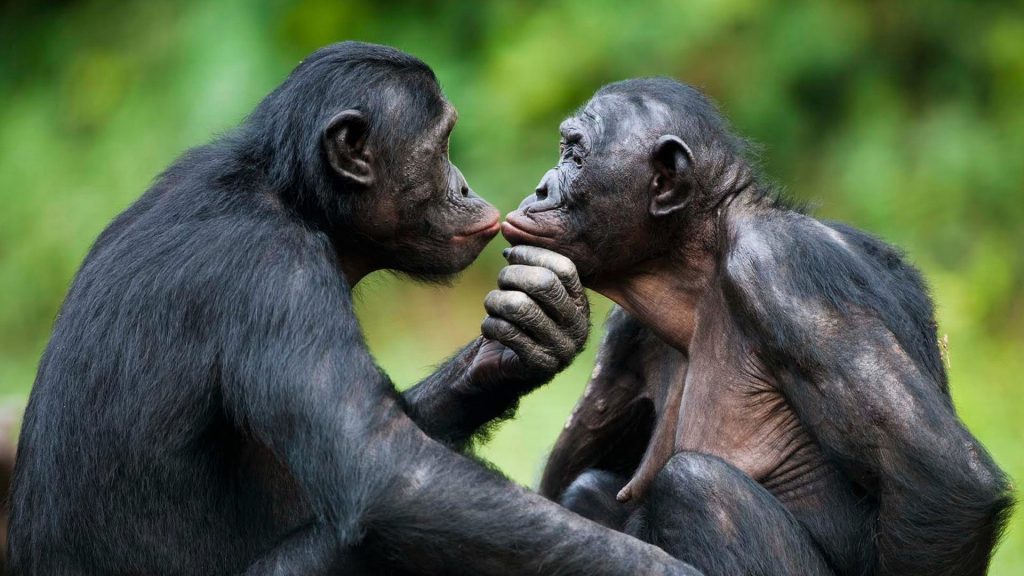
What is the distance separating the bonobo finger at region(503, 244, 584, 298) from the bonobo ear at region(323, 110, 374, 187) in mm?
602

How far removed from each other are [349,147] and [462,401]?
1.12 meters

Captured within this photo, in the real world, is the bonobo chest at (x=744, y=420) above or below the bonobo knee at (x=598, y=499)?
above

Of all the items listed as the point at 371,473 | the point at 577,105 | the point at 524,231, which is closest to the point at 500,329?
the point at 524,231

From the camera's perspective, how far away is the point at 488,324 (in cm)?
473

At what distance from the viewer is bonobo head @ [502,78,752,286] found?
Result: 5191mm

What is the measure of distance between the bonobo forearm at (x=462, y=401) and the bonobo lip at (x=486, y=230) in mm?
440

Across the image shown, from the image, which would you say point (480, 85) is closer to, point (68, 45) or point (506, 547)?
point (68, 45)

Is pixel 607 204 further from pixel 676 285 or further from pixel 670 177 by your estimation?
pixel 676 285

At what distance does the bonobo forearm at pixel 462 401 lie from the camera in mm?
5332

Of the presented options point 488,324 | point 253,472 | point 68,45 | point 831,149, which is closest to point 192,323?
point 253,472

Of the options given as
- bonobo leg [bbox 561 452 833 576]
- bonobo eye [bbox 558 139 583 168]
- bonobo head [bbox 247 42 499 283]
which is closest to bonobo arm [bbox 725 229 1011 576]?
→ bonobo leg [bbox 561 452 833 576]

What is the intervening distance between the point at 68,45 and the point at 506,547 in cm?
955

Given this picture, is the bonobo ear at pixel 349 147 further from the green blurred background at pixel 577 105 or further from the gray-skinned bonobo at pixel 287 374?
the green blurred background at pixel 577 105

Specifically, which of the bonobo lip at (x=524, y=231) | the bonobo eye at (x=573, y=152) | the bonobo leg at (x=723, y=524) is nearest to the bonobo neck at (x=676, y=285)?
the bonobo lip at (x=524, y=231)
